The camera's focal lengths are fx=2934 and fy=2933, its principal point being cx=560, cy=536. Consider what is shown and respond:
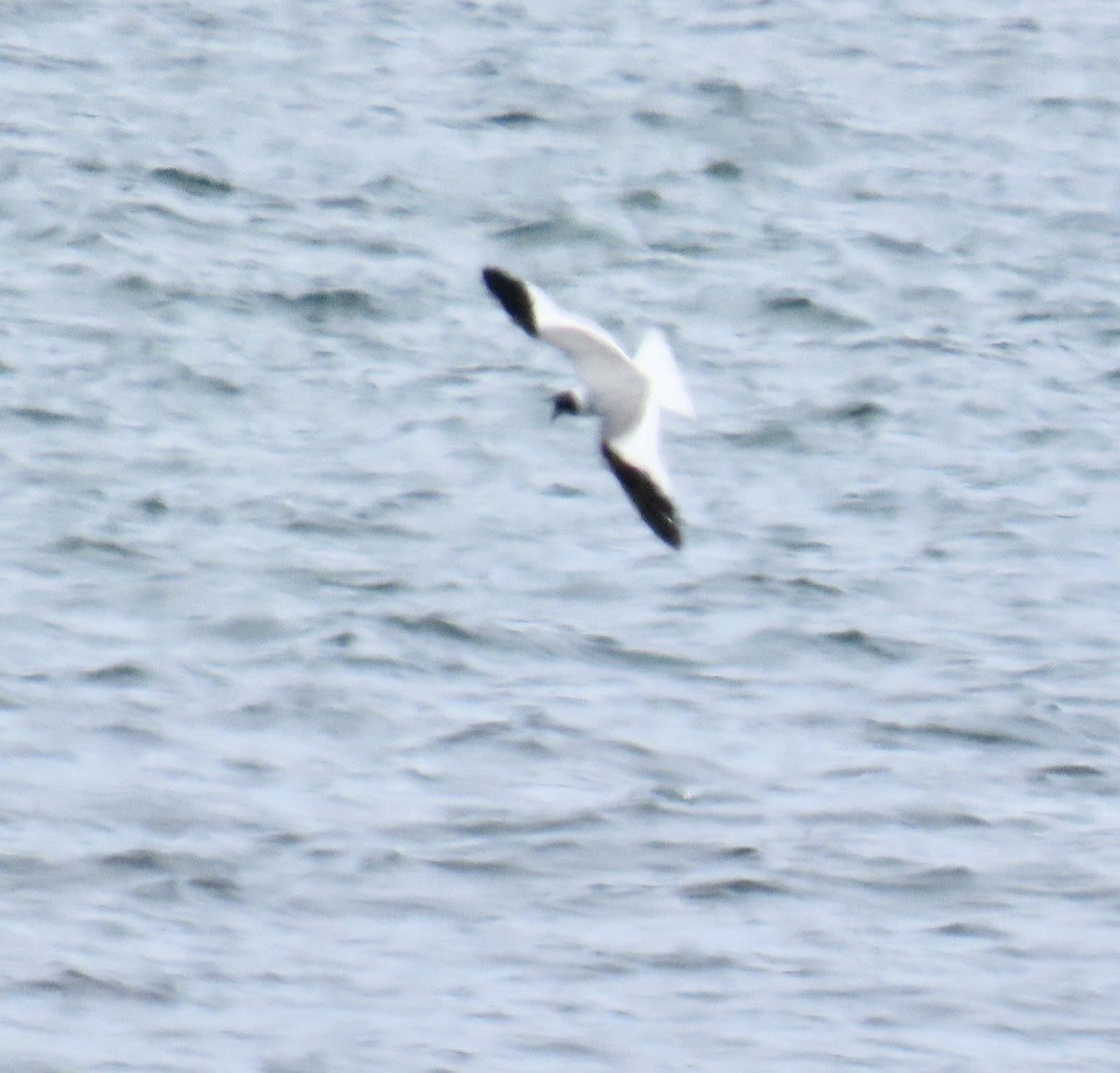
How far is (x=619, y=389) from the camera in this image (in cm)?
715

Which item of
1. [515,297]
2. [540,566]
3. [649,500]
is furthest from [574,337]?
[540,566]

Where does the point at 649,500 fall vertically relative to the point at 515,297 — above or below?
below

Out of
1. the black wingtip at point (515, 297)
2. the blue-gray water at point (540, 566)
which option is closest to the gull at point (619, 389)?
the black wingtip at point (515, 297)

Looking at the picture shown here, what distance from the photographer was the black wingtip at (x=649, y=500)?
6422 millimetres

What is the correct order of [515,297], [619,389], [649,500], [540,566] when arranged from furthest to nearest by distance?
[540,566] → [515,297] → [619,389] → [649,500]

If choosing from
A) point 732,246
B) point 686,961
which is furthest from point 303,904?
point 732,246

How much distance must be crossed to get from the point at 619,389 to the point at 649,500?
69cm

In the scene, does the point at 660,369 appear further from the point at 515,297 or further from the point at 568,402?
the point at 515,297

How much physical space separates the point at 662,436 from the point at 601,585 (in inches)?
64.2

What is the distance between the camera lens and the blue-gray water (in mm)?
6996

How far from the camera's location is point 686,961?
709 cm

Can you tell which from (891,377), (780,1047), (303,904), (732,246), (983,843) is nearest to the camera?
(780,1047)

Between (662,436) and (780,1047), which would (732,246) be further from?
(780,1047)

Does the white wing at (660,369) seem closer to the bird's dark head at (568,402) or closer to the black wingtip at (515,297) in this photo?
the bird's dark head at (568,402)
